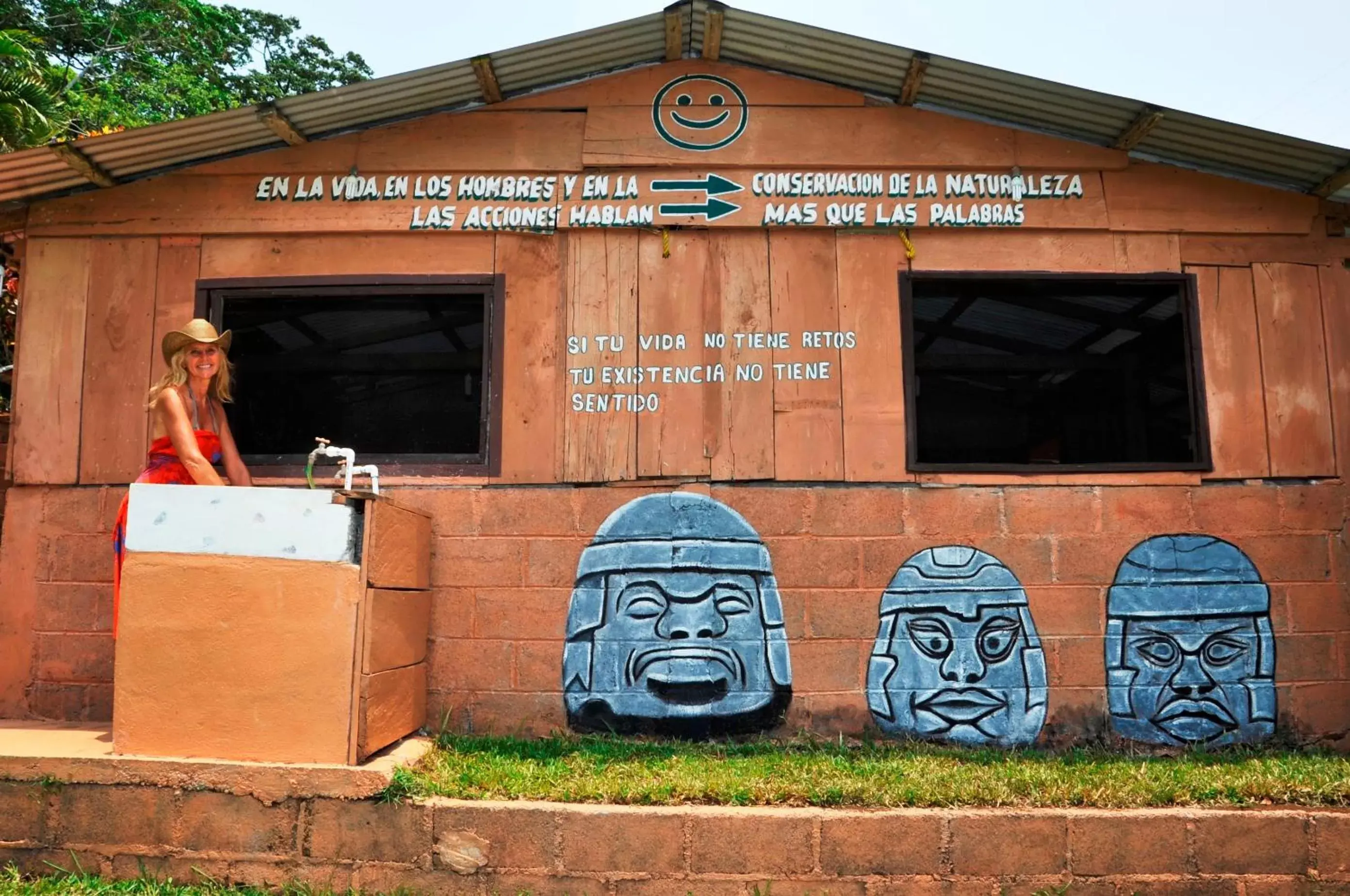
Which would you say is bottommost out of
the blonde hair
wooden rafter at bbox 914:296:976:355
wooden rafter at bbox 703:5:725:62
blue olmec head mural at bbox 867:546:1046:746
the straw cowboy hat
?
blue olmec head mural at bbox 867:546:1046:746

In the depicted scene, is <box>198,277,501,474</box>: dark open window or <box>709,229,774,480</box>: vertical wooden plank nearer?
<box>709,229,774,480</box>: vertical wooden plank

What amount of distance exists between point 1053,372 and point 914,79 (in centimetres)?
479

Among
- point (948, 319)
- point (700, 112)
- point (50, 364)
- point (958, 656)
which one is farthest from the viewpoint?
point (948, 319)

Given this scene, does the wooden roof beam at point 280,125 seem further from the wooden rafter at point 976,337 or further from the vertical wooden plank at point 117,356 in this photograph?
the wooden rafter at point 976,337

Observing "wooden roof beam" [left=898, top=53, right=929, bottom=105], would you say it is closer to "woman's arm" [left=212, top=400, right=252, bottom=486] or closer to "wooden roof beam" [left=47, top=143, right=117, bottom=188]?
"woman's arm" [left=212, top=400, right=252, bottom=486]

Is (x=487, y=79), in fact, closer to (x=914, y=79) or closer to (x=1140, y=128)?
(x=914, y=79)

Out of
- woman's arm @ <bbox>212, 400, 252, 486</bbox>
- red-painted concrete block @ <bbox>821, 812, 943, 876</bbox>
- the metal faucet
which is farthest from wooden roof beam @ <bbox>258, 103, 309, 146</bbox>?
red-painted concrete block @ <bbox>821, 812, 943, 876</bbox>

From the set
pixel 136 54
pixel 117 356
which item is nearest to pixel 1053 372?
pixel 117 356

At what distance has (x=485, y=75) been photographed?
5594 mm

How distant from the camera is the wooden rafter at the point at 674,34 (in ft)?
18.0

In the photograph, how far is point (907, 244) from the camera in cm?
574

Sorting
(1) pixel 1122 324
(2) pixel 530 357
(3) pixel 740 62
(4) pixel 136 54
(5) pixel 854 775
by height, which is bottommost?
(5) pixel 854 775

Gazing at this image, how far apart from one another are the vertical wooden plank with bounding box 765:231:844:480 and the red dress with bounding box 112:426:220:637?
298 cm

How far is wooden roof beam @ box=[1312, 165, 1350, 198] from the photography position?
5488 millimetres
